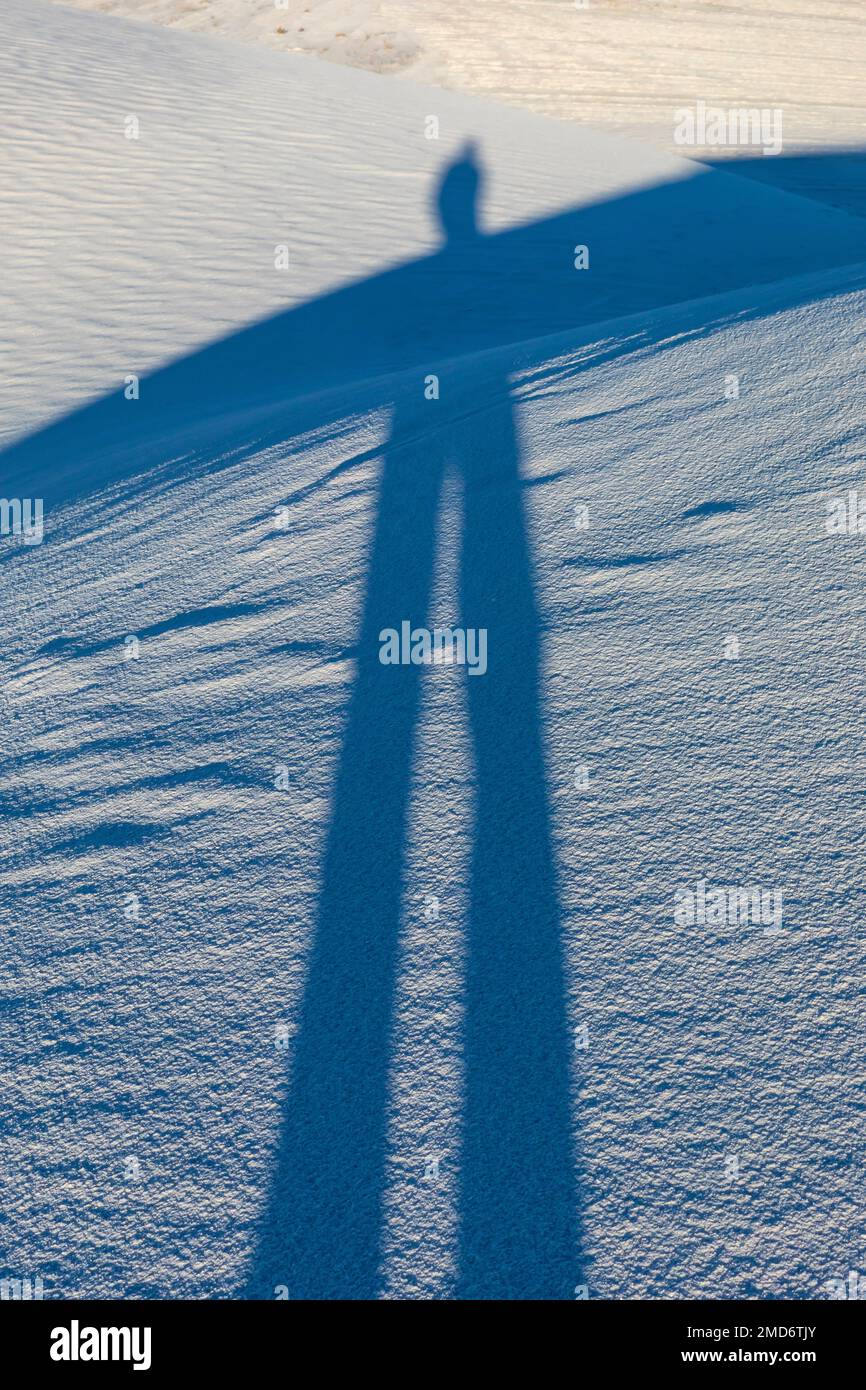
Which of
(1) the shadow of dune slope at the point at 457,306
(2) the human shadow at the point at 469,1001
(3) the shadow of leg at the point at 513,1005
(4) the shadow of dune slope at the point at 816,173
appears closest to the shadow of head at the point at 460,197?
(1) the shadow of dune slope at the point at 457,306

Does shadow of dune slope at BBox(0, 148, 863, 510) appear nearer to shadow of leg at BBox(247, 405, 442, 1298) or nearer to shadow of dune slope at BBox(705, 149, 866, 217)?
shadow of dune slope at BBox(705, 149, 866, 217)

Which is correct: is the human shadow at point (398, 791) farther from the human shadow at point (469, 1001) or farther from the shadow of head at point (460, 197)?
the shadow of head at point (460, 197)

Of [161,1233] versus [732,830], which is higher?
[732,830]

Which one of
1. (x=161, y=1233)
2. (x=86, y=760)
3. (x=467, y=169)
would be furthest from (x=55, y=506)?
(x=467, y=169)

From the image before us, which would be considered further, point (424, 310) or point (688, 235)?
point (688, 235)

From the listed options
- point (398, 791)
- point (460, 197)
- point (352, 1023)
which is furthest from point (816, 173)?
point (352, 1023)
